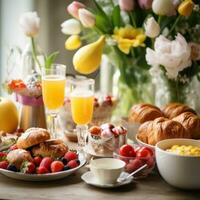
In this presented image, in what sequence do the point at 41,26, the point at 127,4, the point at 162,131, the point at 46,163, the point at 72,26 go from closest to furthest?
the point at 46,163 → the point at 162,131 → the point at 127,4 → the point at 72,26 → the point at 41,26

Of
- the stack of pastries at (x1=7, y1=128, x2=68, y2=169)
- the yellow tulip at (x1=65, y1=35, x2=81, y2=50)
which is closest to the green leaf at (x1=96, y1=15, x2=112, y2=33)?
the yellow tulip at (x1=65, y1=35, x2=81, y2=50)

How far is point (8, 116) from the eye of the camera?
2125 mm

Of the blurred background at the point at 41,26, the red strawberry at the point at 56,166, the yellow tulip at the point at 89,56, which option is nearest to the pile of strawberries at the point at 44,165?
the red strawberry at the point at 56,166

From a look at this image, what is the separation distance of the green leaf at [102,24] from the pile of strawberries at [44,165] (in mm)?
676

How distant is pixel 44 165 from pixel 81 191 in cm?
14

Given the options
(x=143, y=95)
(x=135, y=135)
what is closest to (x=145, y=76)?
(x=143, y=95)

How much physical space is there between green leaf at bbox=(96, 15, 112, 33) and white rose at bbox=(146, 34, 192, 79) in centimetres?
25

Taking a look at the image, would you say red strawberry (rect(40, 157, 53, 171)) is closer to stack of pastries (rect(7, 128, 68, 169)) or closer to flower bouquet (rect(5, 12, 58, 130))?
stack of pastries (rect(7, 128, 68, 169))

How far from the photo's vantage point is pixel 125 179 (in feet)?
5.54

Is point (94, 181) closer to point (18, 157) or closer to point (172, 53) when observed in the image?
point (18, 157)

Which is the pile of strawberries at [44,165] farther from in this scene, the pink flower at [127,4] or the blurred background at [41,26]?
the blurred background at [41,26]

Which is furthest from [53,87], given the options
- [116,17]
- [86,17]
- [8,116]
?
[116,17]

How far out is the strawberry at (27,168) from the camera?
168 cm

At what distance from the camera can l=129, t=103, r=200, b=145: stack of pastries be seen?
1.83 meters
